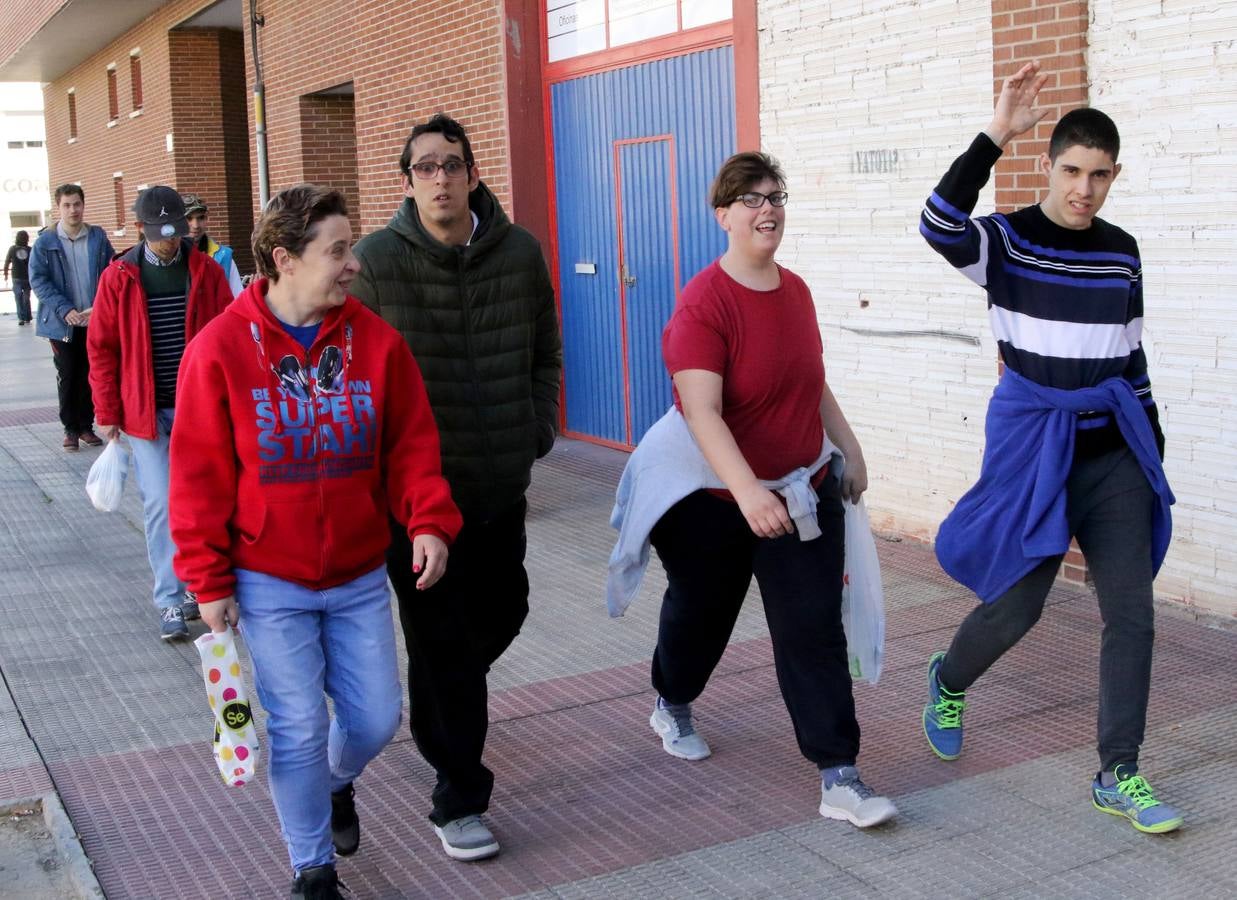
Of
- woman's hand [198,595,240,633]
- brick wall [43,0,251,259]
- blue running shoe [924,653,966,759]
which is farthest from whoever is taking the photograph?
brick wall [43,0,251,259]

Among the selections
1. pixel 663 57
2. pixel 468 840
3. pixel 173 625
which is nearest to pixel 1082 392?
pixel 468 840

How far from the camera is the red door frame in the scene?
333 inches

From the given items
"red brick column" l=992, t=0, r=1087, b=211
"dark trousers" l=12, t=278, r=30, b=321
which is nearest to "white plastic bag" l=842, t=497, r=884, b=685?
"red brick column" l=992, t=0, r=1087, b=211

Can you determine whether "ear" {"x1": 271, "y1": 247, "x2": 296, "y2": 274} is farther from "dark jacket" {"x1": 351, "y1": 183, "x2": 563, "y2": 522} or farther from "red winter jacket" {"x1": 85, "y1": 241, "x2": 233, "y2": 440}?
"red winter jacket" {"x1": 85, "y1": 241, "x2": 233, "y2": 440}

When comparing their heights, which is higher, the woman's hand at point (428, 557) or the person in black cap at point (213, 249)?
the person in black cap at point (213, 249)

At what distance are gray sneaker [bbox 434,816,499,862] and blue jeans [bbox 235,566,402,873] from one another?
415 millimetres

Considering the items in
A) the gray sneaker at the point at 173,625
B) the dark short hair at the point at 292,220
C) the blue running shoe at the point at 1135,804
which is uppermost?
the dark short hair at the point at 292,220

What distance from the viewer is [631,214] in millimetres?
10234

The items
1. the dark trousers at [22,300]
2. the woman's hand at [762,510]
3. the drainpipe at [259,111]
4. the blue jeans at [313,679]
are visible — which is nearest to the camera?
the blue jeans at [313,679]

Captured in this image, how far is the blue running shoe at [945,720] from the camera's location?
4715 millimetres

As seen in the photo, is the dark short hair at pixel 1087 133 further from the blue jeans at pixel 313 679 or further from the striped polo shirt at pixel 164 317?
the striped polo shirt at pixel 164 317

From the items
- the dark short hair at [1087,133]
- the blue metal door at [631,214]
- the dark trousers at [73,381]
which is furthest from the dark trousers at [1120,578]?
the dark trousers at [73,381]

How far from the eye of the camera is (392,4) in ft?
42.2

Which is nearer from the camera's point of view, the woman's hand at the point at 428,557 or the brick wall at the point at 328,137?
the woman's hand at the point at 428,557
